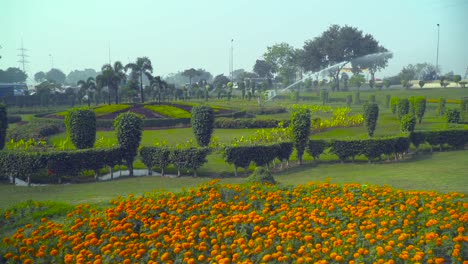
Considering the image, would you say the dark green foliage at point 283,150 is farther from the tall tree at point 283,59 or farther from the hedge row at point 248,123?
the tall tree at point 283,59

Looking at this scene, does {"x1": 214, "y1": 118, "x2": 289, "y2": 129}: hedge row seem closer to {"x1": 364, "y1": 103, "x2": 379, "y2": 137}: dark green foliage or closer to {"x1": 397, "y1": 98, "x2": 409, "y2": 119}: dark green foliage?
{"x1": 397, "y1": 98, "x2": 409, "y2": 119}: dark green foliage

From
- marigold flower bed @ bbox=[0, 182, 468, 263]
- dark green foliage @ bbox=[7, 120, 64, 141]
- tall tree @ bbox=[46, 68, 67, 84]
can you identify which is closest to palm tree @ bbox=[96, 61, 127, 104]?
dark green foliage @ bbox=[7, 120, 64, 141]

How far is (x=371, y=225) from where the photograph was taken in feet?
18.9

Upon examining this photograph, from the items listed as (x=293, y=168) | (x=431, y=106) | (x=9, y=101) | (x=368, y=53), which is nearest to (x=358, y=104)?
(x=431, y=106)

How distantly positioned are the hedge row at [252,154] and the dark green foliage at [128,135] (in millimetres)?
3344

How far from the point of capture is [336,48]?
63.5m

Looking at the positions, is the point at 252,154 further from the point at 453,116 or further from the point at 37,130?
the point at 37,130

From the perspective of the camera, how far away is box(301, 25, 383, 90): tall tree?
208 feet

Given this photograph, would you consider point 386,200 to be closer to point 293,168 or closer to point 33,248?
point 33,248

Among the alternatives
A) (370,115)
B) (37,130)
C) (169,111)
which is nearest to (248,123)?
(169,111)

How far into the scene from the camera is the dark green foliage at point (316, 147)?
1702 centimetres

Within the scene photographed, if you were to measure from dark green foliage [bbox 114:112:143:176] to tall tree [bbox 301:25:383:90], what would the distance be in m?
48.9

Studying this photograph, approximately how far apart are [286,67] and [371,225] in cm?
7666

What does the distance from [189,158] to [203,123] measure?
9.61 ft
